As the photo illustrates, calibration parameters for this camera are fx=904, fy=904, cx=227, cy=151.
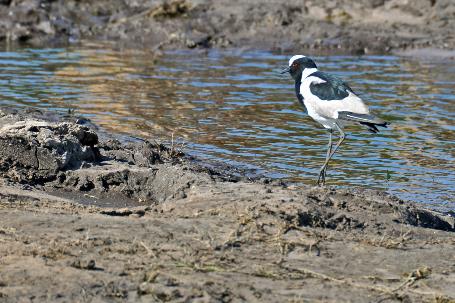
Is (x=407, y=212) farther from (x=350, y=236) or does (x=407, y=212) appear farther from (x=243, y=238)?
(x=243, y=238)

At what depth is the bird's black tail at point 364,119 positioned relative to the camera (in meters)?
6.88

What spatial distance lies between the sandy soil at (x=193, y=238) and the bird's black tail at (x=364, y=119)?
561 millimetres

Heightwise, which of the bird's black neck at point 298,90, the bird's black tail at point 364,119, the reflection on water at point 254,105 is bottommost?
the reflection on water at point 254,105

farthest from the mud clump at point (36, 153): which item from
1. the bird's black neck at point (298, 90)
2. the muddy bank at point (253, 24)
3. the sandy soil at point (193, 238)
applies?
the muddy bank at point (253, 24)

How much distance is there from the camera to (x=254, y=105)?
12.1 m

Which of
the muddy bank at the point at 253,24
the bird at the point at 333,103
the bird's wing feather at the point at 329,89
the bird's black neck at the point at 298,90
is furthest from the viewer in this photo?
the muddy bank at the point at 253,24

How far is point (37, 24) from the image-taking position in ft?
60.8

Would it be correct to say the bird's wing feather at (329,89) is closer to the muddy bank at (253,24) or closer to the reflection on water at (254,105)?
the reflection on water at (254,105)

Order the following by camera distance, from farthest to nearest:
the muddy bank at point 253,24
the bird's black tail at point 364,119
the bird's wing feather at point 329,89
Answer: the muddy bank at point 253,24, the bird's wing feather at point 329,89, the bird's black tail at point 364,119

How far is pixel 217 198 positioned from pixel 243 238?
861 mm

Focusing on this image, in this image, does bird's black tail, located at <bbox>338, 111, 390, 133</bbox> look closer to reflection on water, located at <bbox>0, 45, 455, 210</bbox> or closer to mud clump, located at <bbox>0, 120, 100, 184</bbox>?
reflection on water, located at <bbox>0, 45, 455, 210</bbox>

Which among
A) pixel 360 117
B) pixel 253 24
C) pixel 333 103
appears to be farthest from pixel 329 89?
pixel 253 24

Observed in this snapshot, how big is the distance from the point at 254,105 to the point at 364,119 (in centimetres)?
518

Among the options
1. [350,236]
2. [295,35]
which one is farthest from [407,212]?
[295,35]
